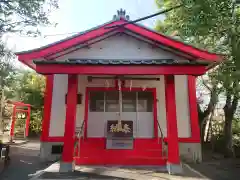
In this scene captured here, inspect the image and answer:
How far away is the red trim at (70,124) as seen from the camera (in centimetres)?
573

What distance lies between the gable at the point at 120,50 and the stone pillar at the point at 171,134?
1.56 meters

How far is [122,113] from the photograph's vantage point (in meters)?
7.96

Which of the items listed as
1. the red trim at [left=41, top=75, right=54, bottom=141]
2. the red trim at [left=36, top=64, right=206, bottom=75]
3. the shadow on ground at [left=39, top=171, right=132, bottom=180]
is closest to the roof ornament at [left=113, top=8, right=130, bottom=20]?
the red trim at [left=36, top=64, right=206, bottom=75]

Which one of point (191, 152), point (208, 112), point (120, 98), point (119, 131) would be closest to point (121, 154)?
point (119, 131)

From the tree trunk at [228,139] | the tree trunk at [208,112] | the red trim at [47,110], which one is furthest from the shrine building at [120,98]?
the tree trunk at [208,112]

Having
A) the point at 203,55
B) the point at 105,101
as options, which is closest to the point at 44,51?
the point at 105,101

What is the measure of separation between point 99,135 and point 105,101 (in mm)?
1358

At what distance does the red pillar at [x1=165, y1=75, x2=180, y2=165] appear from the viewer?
5773 millimetres

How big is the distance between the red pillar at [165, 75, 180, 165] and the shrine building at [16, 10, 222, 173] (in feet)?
0.09

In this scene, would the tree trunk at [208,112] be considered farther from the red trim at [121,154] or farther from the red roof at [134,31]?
the red trim at [121,154]

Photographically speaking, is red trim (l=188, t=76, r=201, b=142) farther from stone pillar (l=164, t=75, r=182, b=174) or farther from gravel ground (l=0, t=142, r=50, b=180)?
gravel ground (l=0, t=142, r=50, b=180)

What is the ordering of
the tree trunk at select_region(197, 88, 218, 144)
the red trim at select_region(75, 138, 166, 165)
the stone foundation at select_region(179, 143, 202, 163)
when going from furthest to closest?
1. the tree trunk at select_region(197, 88, 218, 144)
2. the stone foundation at select_region(179, 143, 202, 163)
3. the red trim at select_region(75, 138, 166, 165)

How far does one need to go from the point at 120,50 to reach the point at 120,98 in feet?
5.95

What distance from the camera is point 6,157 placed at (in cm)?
734
